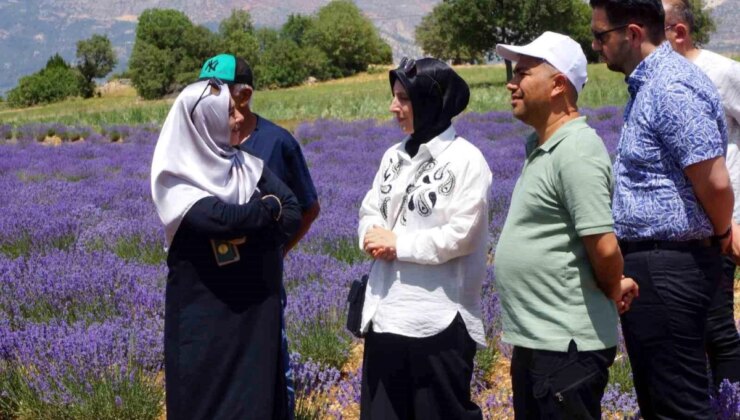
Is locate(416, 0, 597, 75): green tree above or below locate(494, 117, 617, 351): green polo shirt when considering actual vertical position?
above

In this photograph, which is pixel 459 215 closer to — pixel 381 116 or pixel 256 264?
pixel 256 264

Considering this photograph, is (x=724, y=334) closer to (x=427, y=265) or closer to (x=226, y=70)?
(x=427, y=265)

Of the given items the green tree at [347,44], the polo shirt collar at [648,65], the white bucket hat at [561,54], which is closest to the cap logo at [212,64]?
the white bucket hat at [561,54]

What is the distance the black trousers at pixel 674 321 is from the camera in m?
2.55

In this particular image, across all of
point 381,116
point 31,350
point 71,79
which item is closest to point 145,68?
point 71,79

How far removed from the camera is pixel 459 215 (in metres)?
2.74

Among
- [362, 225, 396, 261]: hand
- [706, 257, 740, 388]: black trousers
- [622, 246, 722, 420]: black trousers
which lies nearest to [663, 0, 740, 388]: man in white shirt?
[706, 257, 740, 388]: black trousers

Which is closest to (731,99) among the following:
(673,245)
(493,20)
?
(673,245)

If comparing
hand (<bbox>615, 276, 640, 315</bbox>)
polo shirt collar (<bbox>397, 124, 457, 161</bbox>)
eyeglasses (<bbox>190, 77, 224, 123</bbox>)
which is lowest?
hand (<bbox>615, 276, 640, 315</bbox>)

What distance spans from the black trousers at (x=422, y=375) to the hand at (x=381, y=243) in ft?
0.90

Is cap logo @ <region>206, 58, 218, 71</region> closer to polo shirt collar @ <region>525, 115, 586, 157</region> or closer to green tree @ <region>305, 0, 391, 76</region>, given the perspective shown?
polo shirt collar @ <region>525, 115, 586, 157</region>

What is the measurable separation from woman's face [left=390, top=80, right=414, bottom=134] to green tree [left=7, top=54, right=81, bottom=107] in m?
79.5

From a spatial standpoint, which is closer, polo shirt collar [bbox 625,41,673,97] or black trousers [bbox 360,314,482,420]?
polo shirt collar [bbox 625,41,673,97]

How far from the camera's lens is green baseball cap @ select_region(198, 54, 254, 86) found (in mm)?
2986
